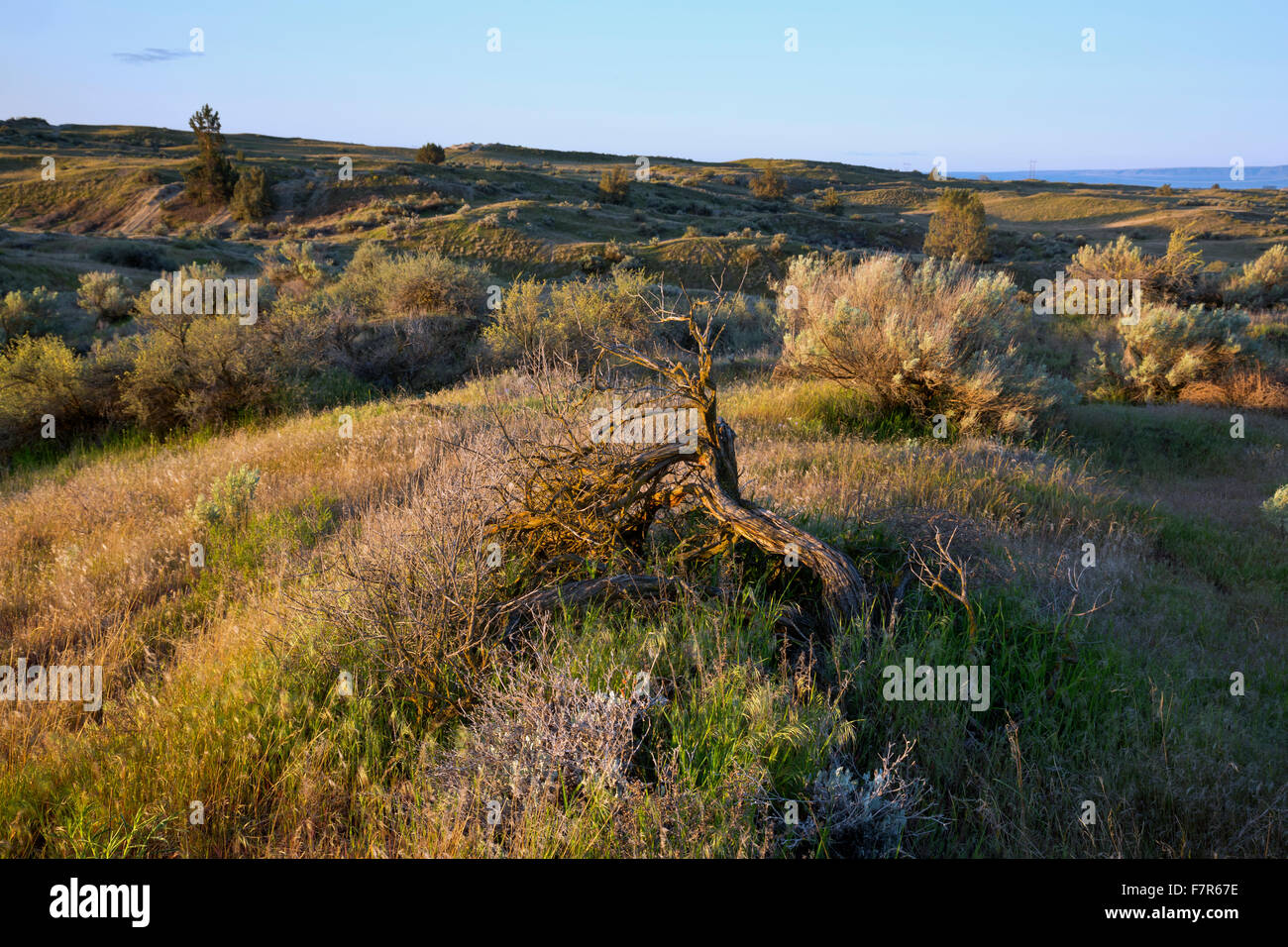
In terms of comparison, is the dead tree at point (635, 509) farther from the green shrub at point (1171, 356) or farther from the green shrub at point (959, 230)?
the green shrub at point (959, 230)

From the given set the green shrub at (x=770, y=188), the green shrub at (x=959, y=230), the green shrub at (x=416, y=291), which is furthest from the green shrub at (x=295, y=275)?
the green shrub at (x=770, y=188)

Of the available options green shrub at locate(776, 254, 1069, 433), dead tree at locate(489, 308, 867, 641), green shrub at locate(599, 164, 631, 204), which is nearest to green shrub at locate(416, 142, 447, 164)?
green shrub at locate(599, 164, 631, 204)

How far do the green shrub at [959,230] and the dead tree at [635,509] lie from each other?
35394 millimetres

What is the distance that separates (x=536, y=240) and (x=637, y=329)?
58.7ft

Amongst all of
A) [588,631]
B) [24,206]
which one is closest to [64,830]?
[588,631]

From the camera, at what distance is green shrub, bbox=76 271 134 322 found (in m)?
17.3

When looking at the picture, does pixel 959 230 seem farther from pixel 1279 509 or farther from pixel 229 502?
pixel 229 502

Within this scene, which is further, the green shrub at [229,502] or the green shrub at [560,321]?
the green shrub at [560,321]

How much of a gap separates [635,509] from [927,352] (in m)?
5.75

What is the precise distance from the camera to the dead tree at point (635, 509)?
340cm

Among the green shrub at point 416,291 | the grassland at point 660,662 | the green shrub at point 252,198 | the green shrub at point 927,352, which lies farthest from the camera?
the green shrub at point 252,198

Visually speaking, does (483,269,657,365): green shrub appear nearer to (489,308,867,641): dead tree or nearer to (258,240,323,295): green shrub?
(258,240,323,295): green shrub

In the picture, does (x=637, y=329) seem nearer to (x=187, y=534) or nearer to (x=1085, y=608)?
(x=187, y=534)

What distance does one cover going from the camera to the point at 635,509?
4.06 m
